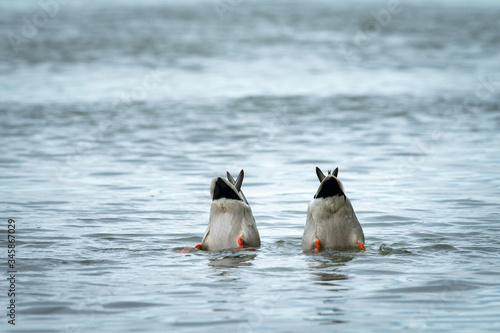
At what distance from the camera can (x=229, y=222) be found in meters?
9.08

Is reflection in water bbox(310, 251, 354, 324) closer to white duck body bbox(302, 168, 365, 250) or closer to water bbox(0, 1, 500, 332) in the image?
water bbox(0, 1, 500, 332)

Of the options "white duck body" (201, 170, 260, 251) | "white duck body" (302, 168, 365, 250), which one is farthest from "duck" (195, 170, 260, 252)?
"white duck body" (302, 168, 365, 250)

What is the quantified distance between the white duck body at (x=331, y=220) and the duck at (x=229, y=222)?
0.65 m

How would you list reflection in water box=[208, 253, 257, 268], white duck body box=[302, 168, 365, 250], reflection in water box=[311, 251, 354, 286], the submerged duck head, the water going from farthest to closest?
white duck body box=[302, 168, 365, 250] < the submerged duck head < reflection in water box=[208, 253, 257, 268] < reflection in water box=[311, 251, 354, 286] < the water

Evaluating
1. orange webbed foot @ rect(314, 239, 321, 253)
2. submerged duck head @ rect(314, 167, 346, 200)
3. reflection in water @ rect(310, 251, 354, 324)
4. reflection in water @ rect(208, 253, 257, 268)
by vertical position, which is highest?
submerged duck head @ rect(314, 167, 346, 200)

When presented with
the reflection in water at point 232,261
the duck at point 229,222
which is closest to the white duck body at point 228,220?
the duck at point 229,222

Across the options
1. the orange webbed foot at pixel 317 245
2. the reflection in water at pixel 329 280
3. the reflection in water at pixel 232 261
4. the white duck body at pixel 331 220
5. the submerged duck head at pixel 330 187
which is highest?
the submerged duck head at pixel 330 187

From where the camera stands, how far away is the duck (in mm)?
9016

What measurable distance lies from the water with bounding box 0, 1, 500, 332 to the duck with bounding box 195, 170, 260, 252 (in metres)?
0.22

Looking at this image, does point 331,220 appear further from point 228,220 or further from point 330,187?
point 228,220

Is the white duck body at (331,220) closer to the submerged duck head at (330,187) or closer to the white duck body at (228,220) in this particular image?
the submerged duck head at (330,187)

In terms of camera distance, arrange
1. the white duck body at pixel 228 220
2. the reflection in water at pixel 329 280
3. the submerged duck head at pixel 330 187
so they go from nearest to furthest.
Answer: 1. the reflection in water at pixel 329 280
2. the submerged duck head at pixel 330 187
3. the white duck body at pixel 228 220

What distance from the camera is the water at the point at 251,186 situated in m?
7.16

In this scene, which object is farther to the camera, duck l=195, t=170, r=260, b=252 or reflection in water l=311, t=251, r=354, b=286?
duck l=195, t=170, r=260, b=252
